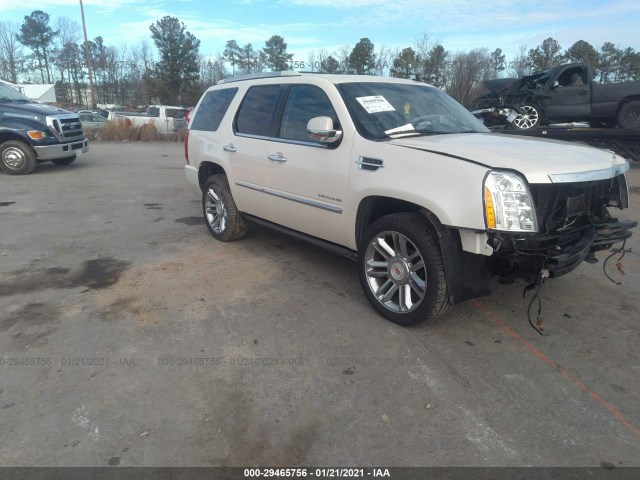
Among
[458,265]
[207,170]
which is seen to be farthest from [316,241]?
[207,170]

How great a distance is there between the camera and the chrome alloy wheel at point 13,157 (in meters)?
11.3

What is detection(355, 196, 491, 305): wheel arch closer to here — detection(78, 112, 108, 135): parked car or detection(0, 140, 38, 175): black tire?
detection(0, 140, 38, 175): black tire

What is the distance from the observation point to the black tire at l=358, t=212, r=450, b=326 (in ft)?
11.2

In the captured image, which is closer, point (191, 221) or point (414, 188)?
point (414, 188)

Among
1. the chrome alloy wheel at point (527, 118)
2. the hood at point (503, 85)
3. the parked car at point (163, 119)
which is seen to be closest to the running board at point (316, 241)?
the chrome alloy wheel at point (527, 118)

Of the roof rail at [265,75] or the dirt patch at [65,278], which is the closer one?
the dirt patch at [65,278]

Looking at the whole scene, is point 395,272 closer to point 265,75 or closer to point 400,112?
point 400,112

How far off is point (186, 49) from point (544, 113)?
45033mm

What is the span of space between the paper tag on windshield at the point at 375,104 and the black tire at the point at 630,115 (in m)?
10.2

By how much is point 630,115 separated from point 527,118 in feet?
7.73

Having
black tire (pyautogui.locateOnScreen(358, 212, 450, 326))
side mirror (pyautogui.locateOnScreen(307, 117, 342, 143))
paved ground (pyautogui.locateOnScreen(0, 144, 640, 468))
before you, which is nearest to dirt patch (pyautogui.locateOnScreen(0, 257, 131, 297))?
paved ground (pyautogui.locateOnScreen(0, 144, 640, 468))

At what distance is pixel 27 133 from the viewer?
438 inches

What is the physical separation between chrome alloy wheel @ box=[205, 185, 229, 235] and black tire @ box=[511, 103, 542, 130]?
9.68 meters
